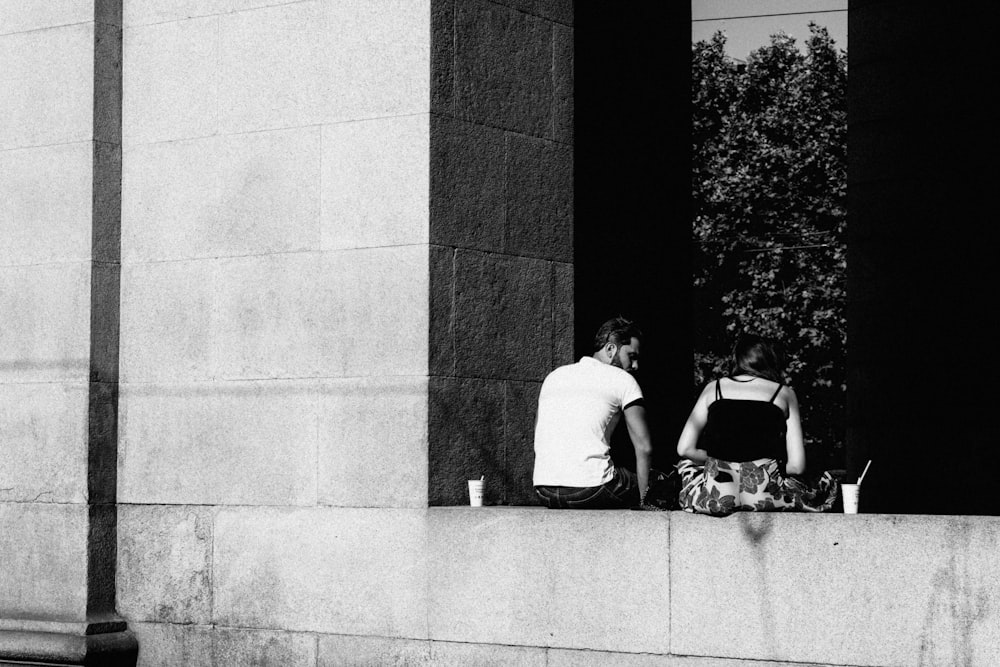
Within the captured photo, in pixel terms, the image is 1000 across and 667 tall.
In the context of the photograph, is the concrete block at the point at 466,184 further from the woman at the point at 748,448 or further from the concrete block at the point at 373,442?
the woman at the point at 748,448

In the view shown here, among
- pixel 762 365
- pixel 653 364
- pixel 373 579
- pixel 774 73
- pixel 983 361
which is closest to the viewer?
pixel 762 365

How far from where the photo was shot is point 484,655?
9.05 meters

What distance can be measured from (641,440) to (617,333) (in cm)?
68

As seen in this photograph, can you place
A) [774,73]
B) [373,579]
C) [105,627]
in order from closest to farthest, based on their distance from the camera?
[373,579], [105,627], [774,73]

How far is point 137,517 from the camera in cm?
1045

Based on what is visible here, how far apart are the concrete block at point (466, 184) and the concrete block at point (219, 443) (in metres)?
1.33

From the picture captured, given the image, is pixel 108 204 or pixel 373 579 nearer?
pixel 373 579

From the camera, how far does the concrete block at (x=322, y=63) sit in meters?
9.63

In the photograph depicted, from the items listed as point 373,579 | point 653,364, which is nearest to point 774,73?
point 653,364

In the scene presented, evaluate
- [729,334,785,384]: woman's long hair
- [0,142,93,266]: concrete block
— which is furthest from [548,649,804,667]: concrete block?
[0,142,93,266]: concrete block

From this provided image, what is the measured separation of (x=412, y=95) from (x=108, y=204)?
236 centimetres

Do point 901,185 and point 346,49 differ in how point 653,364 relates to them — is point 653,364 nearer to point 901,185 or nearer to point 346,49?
point 346,49

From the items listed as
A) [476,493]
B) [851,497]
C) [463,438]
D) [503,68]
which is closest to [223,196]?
[503,68]

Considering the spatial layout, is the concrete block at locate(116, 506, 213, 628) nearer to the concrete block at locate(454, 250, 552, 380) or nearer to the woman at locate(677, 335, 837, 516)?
the concrete block at locate(454, 250, 552, 380)
